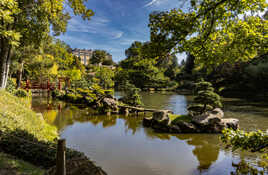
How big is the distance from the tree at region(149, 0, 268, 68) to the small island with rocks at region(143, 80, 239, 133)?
4.94 meters

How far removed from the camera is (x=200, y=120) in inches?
326

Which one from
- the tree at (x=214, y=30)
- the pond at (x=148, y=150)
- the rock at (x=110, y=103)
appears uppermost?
the tree at (x=214, y=30)

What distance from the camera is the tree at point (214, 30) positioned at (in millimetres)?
2877

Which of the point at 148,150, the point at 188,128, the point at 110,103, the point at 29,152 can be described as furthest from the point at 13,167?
the point at 110,103

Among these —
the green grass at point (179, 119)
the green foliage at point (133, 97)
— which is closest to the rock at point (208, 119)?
the green grass at point (179, 119)

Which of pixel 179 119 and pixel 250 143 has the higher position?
pixel 250 143

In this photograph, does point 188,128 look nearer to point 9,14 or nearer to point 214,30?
point 214,30

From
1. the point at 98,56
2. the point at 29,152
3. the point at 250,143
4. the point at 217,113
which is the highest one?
the point at 98,56

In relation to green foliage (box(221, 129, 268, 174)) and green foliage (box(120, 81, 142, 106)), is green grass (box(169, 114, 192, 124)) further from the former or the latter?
green foliage (box(221, 129, 268, 174))

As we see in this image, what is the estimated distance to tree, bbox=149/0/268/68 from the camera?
2877 mm

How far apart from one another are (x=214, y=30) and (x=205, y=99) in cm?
651

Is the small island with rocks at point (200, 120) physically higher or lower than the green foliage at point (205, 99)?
lower

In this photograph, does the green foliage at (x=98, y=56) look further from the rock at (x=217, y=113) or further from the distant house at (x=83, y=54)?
the rock at (x=217, y=113)

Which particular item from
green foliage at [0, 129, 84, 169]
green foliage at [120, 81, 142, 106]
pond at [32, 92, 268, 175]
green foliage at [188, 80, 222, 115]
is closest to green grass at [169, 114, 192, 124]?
green foliage at [188, 80, 222, 115]
